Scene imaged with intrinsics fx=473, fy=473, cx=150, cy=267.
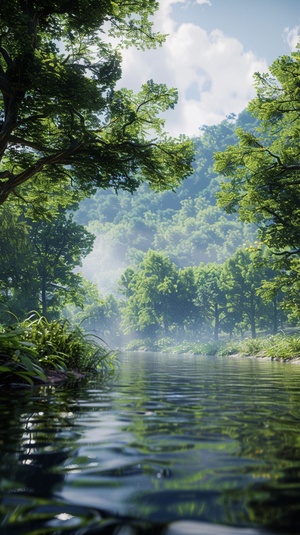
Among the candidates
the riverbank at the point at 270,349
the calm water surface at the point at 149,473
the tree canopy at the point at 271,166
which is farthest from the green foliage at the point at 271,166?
the calm water surface at the point at 149,473

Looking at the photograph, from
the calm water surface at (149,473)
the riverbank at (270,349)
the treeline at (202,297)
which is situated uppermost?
the treeline at (202,297)

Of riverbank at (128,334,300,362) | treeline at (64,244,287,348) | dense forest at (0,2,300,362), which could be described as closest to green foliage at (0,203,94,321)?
dense forest at (0,2,300,362)

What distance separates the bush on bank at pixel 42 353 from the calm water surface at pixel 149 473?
2330 mm

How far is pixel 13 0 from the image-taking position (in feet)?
Result: 29.9

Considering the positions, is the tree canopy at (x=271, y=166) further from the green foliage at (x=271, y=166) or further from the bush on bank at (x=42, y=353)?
the bush on bank at (x=42, y=353)

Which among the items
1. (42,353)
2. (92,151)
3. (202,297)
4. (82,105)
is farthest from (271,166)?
(202,297)

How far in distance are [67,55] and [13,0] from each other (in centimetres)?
424

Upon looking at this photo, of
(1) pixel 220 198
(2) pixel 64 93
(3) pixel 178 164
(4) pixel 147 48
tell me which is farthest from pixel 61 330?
(1) pixel 220 198

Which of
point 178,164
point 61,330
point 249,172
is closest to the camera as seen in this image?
point 61,330

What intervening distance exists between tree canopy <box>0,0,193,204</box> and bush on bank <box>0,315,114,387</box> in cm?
447

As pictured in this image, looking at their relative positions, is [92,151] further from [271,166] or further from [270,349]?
[270,349]

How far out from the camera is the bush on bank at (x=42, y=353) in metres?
5.62

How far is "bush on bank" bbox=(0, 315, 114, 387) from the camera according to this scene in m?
5.62

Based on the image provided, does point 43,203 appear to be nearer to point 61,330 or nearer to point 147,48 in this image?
point 147,48
